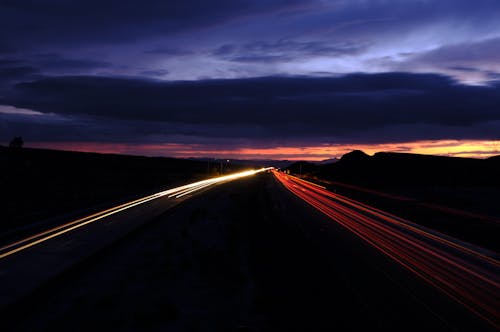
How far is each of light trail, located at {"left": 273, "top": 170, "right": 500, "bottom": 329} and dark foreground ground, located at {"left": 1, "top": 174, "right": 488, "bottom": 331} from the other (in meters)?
0.47

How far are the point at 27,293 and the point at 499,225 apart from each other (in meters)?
22.2

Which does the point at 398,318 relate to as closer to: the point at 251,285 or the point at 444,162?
the point at 251,285

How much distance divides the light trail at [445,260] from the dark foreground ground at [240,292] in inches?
18.4

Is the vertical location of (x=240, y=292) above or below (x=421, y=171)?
below

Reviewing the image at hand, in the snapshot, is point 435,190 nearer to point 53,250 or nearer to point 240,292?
point 53,250

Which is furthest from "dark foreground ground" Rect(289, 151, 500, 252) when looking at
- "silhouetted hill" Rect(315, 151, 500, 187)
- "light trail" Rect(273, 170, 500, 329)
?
"light trail" Rect(273, 170, 500, 329)

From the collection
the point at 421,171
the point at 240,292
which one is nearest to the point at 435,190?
the point at 421,171

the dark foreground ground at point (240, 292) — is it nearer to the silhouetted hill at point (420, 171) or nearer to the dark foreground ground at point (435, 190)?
the dark foreground ground at point (435, 190)

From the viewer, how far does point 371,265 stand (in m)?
13.5

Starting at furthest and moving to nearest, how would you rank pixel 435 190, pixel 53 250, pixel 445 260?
pixel 435 190 → pixel 53 250 → pixel 445 260

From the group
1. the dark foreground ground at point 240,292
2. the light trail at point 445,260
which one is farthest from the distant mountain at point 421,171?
the dark foreground ground at point 240,292

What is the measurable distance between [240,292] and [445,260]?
6.79 metres

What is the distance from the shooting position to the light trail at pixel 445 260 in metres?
10.0

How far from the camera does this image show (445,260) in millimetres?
14016
